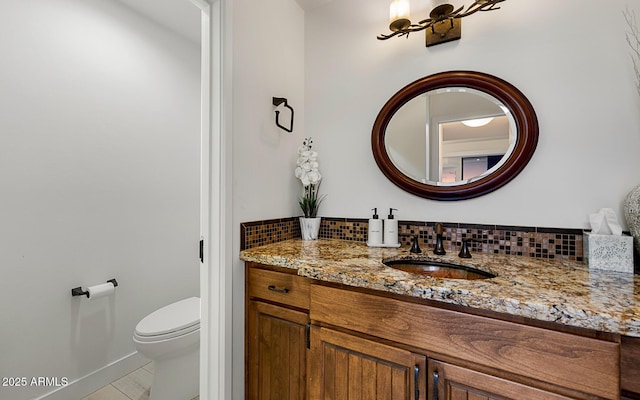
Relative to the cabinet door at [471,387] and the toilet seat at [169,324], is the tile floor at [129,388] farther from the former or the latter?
the cabinet door at [471,387]

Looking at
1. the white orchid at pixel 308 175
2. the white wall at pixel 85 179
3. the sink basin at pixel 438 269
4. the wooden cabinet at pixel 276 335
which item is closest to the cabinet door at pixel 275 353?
the wooden cabinet at pixel 276 335

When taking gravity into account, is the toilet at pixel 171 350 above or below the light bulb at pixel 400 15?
below

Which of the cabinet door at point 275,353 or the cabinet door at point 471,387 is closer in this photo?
the cabinet door at point 471,387

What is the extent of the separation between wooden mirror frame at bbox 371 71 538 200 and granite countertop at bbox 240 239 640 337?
1.10 feet

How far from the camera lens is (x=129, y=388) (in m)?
1.73

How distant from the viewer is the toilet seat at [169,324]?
1493 mm

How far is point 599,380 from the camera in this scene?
2.00ft

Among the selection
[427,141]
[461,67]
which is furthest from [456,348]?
[461,67]

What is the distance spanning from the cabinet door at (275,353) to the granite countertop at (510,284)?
0.78ft

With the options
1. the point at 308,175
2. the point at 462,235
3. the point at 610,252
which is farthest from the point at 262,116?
the point at 610,252

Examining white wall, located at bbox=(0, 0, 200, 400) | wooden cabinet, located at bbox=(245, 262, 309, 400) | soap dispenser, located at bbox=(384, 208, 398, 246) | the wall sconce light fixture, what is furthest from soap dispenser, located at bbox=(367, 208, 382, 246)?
white wall, located at bbox=(0, 0, 200, 400)

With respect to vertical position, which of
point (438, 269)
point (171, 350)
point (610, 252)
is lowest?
point (171, 350)

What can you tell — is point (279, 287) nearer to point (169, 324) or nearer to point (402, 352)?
point (402, 352)

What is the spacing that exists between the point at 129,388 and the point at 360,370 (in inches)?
68.5
